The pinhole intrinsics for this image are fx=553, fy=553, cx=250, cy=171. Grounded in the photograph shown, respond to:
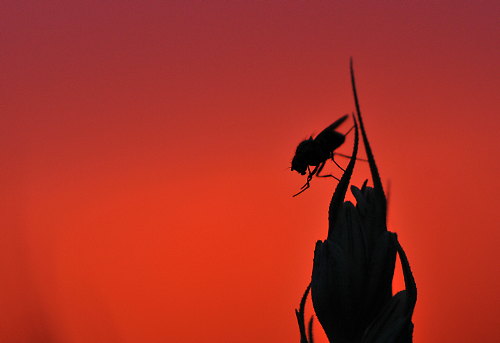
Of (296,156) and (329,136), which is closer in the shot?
(329,136)

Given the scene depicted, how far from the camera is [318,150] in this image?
1884 millimetres

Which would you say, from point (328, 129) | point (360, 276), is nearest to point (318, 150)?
point (328, 129)

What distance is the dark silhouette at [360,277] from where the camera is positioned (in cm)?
95

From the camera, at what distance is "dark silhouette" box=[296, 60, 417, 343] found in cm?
95

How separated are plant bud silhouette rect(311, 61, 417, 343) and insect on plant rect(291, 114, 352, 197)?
0.75 m

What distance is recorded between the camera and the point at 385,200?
93cm

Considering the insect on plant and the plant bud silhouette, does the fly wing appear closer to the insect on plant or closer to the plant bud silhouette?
the insect on plant

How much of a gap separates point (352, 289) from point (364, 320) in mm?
61

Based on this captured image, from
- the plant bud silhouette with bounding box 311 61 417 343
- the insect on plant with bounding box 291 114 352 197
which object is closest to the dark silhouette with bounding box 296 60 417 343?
the plant bud silhouette with bounding box 311 61 417 343

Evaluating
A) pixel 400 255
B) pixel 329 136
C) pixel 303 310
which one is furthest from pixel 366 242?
pixel 329 136

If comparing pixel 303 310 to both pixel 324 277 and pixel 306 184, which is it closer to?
pixel 324 277

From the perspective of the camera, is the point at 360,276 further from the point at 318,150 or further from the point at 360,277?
the point at 318,150

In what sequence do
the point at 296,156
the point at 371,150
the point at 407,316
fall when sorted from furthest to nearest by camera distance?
the point at 296,156 → the point at 407,316 → the point at 371,150

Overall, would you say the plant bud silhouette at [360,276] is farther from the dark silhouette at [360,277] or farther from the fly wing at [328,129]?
the fly wing at [328,129]
